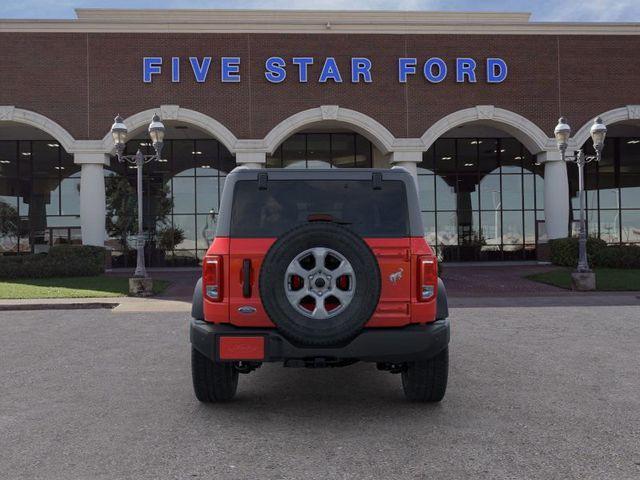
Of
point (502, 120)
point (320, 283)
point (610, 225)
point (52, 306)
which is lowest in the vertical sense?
point (52, 306)

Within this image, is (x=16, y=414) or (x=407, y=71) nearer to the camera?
(x=16, y=414)

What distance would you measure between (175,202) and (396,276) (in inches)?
1011

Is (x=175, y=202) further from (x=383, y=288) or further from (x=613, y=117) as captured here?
(x=383, y=288)

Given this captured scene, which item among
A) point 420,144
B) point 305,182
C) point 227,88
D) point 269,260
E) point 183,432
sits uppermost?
point 227,88

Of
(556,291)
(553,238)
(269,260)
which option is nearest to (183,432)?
(269,260)

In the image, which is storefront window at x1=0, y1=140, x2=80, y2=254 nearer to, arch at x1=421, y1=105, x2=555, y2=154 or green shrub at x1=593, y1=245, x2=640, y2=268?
arch at x1=421, y1=105, x2=555, y2=154

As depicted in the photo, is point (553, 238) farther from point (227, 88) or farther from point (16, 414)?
point (16, 414)

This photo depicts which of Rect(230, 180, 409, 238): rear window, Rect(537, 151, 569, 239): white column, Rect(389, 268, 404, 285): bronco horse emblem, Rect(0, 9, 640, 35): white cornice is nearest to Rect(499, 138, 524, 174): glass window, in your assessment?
Rect(537, 151, 569, 239): white column

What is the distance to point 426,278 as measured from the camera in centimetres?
452

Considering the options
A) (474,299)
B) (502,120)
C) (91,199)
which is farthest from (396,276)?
(502,120)

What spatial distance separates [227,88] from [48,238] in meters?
13.5

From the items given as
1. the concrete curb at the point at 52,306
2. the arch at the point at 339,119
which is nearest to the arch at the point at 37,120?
the arch at the point at 339,119

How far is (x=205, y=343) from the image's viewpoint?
4.51m

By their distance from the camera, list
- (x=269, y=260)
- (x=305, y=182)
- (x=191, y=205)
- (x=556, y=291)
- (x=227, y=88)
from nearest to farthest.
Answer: (x=269, y=260) → (x=305, y=182) → (x=556, y=291) → (x=227, y=88) → (x=191, y=205)
